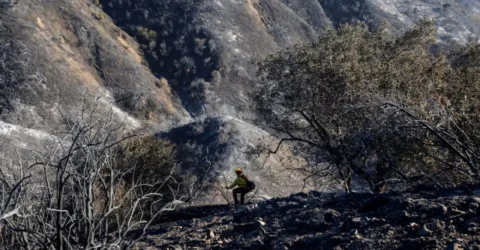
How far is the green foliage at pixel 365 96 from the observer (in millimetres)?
10578

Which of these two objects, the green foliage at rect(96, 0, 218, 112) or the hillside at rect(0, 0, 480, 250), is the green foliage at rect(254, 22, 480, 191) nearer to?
the hillside at rect(0, 0, 480, 250)

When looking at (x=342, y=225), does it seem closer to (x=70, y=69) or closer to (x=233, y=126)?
(x=233, y=126)

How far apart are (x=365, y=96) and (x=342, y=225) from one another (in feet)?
20.7

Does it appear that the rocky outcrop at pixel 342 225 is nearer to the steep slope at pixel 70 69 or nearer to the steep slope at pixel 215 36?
the steep slope at pixel 70 69

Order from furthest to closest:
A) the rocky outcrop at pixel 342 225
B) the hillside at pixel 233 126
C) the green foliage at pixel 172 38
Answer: the green foliage at pixel 172 38, the hillside at pixel 233 126, the rocky outcrop at pixel 342 225

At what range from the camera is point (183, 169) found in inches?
797

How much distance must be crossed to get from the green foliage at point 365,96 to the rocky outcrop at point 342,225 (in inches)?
147

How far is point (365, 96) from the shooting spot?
1145 centimetres

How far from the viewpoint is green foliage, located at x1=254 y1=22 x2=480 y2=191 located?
34.7 ft

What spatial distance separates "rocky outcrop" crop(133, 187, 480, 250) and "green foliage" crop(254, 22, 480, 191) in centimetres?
374

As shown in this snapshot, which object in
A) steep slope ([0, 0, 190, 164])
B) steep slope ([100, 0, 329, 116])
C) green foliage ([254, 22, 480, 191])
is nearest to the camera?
green foliage ([254, 22, 480, 191])

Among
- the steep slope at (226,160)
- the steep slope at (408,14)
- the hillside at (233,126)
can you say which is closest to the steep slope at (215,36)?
the hillside at (233,126)

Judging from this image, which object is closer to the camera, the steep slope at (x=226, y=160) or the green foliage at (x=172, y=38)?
the steep slope at (x=226, y=160)

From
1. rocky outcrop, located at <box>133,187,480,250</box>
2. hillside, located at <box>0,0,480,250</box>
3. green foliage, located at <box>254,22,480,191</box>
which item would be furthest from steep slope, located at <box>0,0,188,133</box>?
rocky outcrop, located at <box>133,187,480,250</box>
